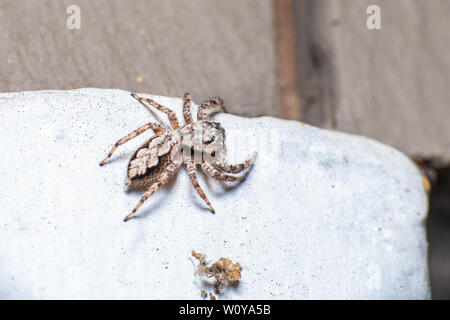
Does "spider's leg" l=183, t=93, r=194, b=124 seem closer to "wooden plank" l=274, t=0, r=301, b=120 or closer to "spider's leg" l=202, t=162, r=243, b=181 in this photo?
"spider's leg" l=202, t=162, r=243, b=181

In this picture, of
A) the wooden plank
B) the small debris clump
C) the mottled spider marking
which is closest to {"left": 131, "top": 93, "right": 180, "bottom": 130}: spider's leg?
the mottled spider marking

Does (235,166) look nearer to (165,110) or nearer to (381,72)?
(165,110)

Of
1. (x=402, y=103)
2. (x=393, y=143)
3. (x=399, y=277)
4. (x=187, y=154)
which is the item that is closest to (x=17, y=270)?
(x=187, y=154)

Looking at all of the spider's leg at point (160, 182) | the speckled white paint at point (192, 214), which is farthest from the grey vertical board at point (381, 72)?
the spider's leg at point (160, 182)

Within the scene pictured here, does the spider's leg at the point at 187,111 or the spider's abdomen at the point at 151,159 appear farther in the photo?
the spider's leg at the point at 187,111

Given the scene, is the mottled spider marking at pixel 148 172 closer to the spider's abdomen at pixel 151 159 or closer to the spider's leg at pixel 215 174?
the spider's abdomen at pixel 151 159

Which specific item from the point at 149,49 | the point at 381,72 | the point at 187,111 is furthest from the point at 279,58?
the point at 187,111

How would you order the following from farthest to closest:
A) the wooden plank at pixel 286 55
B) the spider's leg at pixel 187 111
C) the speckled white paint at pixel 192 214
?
the wooden plank at pixel 286 55, the spider's leg at pixel 187 111, the speckled white paint at pixel 192 214
